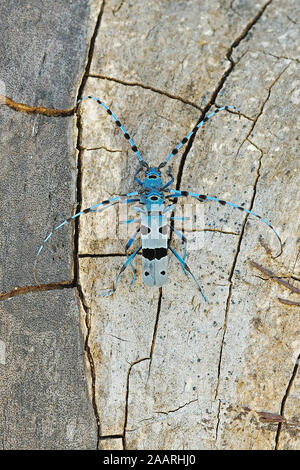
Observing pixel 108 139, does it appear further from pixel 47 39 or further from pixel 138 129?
pixel 47 39

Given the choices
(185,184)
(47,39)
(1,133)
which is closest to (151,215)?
(185,184)

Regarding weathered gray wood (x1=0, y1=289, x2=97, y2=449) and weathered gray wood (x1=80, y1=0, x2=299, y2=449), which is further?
weathered gray wood (x1=0, y1=289, x2=97, y2=449)

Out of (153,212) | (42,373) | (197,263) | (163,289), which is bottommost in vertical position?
(42,373)

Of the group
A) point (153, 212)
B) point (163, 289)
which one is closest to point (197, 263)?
point (163, 289)

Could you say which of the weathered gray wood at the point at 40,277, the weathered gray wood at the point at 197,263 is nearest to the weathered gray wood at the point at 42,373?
the weathered gray wood at the point at 40,277

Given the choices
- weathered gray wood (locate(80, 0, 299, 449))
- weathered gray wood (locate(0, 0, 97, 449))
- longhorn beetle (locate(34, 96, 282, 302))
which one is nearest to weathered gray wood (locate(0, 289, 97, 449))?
weathered gray wood (locate(0, 0, 97, 449))

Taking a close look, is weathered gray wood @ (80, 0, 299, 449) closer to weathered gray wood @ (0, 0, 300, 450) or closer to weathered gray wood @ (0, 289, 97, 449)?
weathered gray wood @ (0, 0, 300, 450)

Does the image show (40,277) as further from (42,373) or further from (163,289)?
(163,289)

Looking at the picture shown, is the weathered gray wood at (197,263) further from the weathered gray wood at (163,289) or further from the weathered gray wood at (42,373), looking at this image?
the weathered gray wood at (42,373)

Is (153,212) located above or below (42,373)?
above
